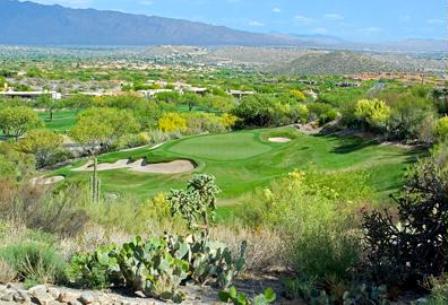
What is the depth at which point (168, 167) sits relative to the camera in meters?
47.6

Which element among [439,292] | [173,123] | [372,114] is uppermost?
[439,292]

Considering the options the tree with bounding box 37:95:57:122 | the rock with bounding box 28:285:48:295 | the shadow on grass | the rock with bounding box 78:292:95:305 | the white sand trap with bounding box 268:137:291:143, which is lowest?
the tree with bounding box 37:95:57:122

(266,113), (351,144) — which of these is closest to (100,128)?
(266,113)

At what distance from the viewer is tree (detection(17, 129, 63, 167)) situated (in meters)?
60.4

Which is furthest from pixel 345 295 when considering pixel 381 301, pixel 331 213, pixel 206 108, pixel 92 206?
pixel 206 108

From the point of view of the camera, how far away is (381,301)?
27.7 feet

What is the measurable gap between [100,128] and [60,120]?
3255 cm

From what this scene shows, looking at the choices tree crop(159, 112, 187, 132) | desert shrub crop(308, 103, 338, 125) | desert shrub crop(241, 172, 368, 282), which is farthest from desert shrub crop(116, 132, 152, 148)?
desert shrub crop(241, 172, 368, 282)

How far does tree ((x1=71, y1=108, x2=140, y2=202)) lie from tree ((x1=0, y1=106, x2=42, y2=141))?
28.7 ft

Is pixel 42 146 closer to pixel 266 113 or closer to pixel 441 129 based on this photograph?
pixel 266 113

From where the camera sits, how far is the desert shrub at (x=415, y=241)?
9.25 metres

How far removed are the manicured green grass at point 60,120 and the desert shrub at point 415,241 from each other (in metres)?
74.4

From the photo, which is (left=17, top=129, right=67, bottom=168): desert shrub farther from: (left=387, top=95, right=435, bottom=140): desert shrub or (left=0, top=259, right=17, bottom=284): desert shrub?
(left=0, top=259, right=17, bottom=284): desert shrub

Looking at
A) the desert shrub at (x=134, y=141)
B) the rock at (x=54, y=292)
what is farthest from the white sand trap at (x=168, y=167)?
the rock at (x=54, y=292)
